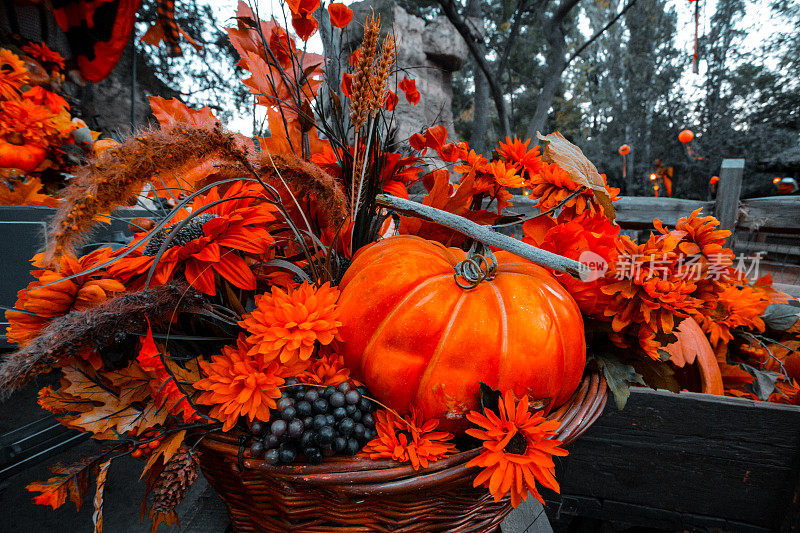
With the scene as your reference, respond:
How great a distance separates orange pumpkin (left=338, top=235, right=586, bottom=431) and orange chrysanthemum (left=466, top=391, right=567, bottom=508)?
0.26ft

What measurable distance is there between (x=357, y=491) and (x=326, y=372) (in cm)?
15

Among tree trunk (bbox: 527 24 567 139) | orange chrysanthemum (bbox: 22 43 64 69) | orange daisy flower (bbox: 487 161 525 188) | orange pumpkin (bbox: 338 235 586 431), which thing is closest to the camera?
orange pumpkin (bbox: 338 235 586 431)

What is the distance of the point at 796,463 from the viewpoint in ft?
2.95

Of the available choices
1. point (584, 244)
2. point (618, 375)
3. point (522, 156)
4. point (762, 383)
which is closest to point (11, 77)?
point (522, 156)

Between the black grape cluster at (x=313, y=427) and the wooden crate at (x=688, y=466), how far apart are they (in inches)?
27.6

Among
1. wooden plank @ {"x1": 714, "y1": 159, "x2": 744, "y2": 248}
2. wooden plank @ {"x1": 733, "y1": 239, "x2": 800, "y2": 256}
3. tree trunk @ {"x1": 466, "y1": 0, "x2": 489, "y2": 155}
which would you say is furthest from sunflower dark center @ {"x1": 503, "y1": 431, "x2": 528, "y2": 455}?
wooden plank @ {"x1": 733, "y1": 239, "x2": 800, "y2": 256}

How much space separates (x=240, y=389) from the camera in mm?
448

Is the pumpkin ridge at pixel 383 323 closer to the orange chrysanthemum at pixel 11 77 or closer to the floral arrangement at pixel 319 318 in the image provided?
the floral arrangement at pixel 319 318

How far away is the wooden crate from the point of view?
882mm

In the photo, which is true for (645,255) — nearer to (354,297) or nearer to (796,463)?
(354,297)

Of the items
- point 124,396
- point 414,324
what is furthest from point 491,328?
point 124,396

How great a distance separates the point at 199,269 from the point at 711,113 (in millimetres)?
11552

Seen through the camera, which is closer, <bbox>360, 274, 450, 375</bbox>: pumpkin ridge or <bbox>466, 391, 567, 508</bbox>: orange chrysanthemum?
<bbox>466, 391, 567, 508</bbox>: orange chrysanthemum

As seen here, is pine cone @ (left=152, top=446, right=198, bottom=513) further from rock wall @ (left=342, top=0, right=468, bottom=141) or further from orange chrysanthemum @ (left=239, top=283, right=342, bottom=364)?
rock wall @ (left=342, top=0, right=468, bottom=141)
